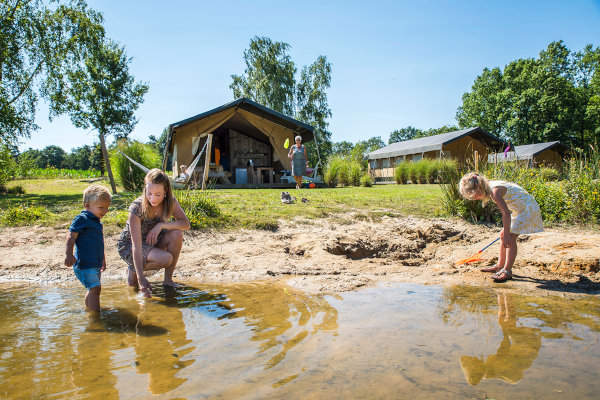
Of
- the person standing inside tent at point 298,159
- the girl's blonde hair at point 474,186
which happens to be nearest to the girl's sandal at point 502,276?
the girl's blonde hair at point 474,186

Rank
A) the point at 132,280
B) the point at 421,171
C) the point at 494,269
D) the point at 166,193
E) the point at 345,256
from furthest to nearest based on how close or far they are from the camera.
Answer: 1. the point at 421,171
2. the point at 345,256
3. the point at 494,269
4. the point at 132,280
5. the point at 166,193

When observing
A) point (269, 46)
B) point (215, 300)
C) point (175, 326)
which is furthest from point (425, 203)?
point (269, 46)

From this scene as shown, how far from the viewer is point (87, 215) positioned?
296cm

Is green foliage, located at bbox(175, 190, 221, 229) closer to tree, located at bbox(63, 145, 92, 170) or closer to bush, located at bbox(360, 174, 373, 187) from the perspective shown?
bush, located at bbox(360, 174, 373, 187)

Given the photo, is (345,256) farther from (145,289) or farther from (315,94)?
(315,94)

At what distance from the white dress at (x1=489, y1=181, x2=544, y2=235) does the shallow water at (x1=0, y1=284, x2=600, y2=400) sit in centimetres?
84

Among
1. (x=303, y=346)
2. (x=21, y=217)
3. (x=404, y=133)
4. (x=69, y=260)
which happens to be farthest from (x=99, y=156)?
(x=404, y=133)

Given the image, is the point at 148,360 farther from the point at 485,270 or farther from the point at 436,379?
the point at 485,270

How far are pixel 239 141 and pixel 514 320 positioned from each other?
1795 centimetres

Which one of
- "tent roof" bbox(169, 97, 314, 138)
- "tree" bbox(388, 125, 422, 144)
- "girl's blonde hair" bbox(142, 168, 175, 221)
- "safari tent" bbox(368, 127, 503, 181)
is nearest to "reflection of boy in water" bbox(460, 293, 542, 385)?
"girl's blonde hair" bbox(142, 168, 175, 221)

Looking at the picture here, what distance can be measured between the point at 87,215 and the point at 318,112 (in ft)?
102

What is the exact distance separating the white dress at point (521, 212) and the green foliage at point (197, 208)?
404cm

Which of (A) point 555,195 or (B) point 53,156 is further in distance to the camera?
(B) point 53,156

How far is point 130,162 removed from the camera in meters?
14.4
